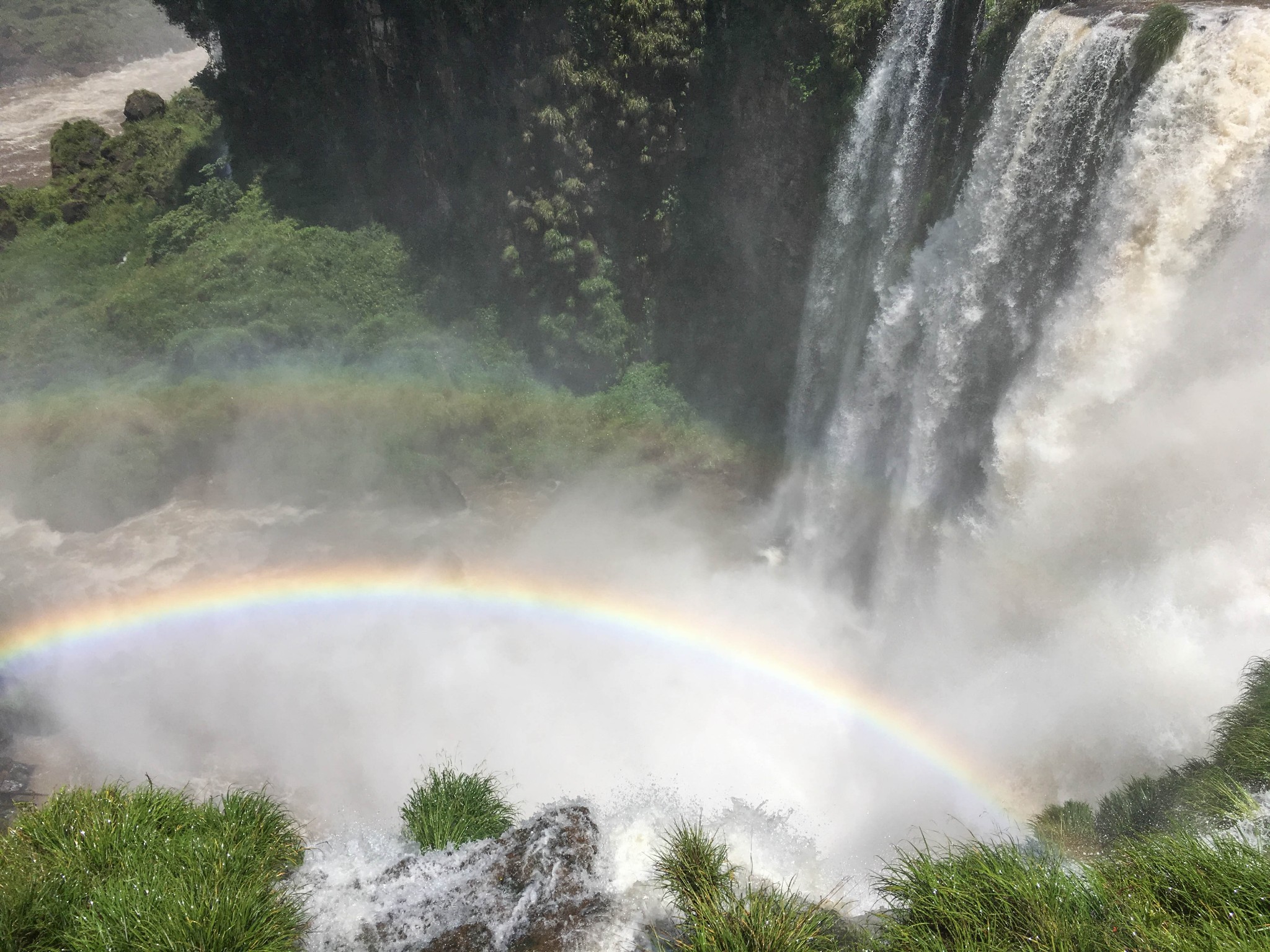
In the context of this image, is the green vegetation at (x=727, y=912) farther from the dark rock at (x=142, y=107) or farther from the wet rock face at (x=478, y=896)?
the dark rock at (x=142, y=107)

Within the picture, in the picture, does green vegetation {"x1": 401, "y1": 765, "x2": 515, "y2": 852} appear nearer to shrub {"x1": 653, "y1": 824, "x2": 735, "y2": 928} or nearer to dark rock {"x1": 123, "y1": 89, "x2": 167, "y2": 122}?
shrub {"x1": 653, "y1": 824, "x2": 735, "y2": 928}

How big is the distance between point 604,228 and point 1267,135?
12.4 metres

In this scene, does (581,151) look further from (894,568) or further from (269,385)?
(894,568)

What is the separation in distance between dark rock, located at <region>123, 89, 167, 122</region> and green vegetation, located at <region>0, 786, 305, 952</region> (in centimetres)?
2736

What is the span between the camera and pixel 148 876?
5.18m

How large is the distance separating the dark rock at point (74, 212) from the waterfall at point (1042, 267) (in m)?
23.5

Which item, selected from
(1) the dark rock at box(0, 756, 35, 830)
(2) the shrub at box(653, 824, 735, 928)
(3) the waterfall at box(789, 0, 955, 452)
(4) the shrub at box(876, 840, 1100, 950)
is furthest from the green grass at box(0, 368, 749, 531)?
(4) the shrub at box(876, 840, 1100, 950)

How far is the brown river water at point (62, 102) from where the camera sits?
2941 centimetres

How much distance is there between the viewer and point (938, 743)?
10492 millimetres

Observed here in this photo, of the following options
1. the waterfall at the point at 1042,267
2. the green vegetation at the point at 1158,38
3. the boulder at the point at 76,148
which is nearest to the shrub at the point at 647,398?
the waterfall at the point at 1042,267

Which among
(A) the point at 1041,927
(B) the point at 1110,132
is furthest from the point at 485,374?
(A) the point at 1041,927

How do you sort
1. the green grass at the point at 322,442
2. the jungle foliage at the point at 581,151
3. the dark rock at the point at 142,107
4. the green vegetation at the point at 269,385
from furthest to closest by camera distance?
the dark rock at the point at 142,107 → the green vegetation at the point at 269,385 → the green grass at the point at 322,442 → the jungle foliage at the point at 581,151

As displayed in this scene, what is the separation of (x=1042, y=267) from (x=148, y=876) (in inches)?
420

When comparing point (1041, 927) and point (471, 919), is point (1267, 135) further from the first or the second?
point (471, 919)
